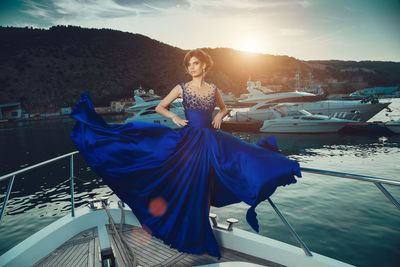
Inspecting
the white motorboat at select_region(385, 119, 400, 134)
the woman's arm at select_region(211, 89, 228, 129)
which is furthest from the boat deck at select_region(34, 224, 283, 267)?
the white motorboat at select_region(385, 119, 400, 134)

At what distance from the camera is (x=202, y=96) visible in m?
2.47

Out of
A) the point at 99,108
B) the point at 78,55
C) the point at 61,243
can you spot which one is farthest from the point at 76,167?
the point at 78,55

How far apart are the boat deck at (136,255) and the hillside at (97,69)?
224 feet

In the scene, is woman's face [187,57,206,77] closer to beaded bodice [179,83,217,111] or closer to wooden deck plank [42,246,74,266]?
beaded bodice [179,83,217,111]

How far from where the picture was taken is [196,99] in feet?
8.02

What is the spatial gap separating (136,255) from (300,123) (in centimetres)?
2022

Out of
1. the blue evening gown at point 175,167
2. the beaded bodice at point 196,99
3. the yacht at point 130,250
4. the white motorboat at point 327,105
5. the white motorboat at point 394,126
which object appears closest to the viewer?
the yacht at point 130,250

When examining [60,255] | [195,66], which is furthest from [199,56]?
[60,255]

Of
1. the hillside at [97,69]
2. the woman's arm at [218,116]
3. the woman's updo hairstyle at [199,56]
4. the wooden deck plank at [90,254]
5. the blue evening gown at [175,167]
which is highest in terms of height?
the hillside at [97,69]

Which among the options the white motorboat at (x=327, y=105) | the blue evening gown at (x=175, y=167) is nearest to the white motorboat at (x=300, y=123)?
the white motorboat at (x=327, y=105)

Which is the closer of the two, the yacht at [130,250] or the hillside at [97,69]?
the yacht at [130,250]

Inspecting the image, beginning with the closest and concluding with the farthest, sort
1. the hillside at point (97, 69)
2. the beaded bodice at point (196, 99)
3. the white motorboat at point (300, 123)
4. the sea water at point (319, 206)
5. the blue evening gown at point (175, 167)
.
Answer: the blue evening gown at point (175, 167) → the beaded bodice at point (196, 99) → the sea water at point (319, 206) → the white motorboat at point (300, 123) → the hillside at point (97, 69)

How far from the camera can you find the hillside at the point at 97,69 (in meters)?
62.5

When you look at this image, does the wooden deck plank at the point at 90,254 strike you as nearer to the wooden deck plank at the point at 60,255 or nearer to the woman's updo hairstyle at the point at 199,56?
the wooden deck plank at the point at 60,255
